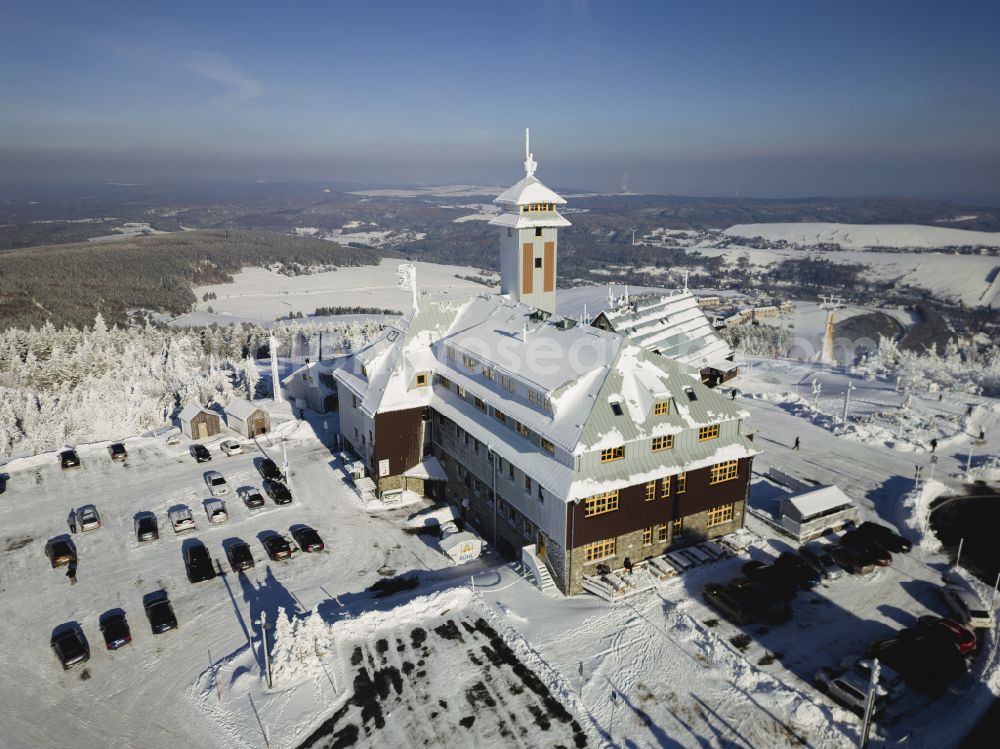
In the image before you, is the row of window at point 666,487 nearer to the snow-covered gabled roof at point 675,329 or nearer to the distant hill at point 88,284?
the snow-covered gabled roof at point 675,329

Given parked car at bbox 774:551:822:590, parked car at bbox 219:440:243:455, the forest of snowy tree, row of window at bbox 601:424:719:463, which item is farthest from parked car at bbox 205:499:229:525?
parked car at bbox 774:551:822:590

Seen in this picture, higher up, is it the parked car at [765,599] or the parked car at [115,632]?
the parked car at [765,599]

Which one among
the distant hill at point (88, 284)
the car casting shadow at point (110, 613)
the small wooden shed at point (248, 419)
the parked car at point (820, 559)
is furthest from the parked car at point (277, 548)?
the distant hill at point (88, 284)

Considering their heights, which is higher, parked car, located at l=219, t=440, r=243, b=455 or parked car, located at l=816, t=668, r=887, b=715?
parked car, located at l=816, t=668, r=887, b=715

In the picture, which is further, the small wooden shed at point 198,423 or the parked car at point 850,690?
the small wooden shed at point 198,423

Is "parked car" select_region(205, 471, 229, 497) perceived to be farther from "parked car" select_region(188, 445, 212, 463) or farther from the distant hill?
the distant hill

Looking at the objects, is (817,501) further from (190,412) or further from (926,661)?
(190,412)
